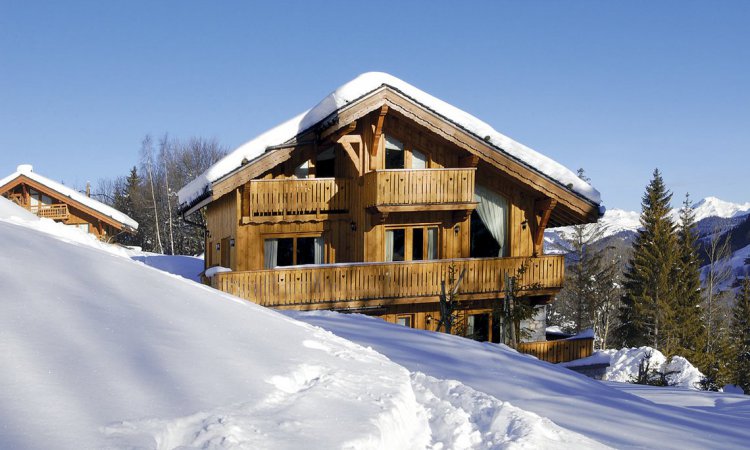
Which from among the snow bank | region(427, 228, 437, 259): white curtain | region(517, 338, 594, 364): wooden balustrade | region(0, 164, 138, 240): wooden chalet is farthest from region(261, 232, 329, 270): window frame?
region(0, 164, 138, 240): wooden chalet

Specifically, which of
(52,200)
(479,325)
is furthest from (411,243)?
(52,200)

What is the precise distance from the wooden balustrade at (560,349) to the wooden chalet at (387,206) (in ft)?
4.98

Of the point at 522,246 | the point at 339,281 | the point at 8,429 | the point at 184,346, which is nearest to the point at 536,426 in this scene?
the point at 184,346

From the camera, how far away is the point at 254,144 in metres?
16.1

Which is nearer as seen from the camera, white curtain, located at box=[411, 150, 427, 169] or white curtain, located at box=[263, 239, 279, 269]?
white curtain, located at box=[263, 239, 279, 269]

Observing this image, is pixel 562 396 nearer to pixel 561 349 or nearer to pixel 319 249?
pixel 561 349

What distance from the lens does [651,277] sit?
115 feet

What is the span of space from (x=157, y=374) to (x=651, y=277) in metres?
36.1

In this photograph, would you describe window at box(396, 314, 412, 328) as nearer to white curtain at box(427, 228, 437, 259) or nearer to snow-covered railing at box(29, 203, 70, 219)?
white curtain at box(427, 228, 437, 259)

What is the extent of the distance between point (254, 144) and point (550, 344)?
9901 millimetres

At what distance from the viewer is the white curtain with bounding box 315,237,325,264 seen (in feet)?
58.7

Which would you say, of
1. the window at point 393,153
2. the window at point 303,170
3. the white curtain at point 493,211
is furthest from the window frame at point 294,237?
the white curtain at point 493,211

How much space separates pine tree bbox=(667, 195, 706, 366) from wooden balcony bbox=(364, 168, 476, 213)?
817 inches

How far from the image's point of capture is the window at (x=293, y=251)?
1734cm
